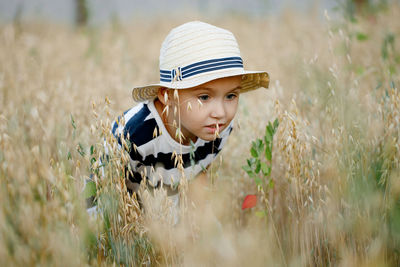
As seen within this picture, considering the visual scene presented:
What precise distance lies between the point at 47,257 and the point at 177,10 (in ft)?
28.6

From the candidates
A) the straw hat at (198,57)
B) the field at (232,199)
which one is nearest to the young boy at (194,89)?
the straw hat at (198,57)

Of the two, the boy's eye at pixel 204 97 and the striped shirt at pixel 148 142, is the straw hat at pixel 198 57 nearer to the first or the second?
the boy's eye at pixel 204 97

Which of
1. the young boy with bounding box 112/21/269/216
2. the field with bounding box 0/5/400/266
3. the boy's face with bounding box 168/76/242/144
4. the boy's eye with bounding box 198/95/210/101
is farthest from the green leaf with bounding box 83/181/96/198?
the boy's eye with bounding box 198/95/210/101

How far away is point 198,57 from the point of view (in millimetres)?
1609

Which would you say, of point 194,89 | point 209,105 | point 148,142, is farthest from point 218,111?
point 148,142

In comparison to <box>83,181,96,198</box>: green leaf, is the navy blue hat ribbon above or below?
above

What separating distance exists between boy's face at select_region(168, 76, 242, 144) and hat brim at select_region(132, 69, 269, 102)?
48 millimetres

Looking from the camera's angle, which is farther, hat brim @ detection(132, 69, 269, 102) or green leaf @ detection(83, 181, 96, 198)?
hat brim @ detection(132, 69, 269, 102)

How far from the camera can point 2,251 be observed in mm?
871

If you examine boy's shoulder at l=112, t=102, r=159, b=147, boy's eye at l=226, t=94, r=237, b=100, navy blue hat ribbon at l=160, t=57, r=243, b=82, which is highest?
navy blue hat ribbon at l=160, t=57, r=243, b=82

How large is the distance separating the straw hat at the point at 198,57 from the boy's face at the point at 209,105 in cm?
6

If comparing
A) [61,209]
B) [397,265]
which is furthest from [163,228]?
[397,265]

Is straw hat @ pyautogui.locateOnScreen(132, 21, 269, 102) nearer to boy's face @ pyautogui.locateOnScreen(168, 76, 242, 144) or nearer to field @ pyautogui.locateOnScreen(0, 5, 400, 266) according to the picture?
Result: boy's face @ pyautogui.locateOnScreen(168, 76, 242, 144)

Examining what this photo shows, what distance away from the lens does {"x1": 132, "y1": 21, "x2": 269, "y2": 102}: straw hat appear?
1.57 m
